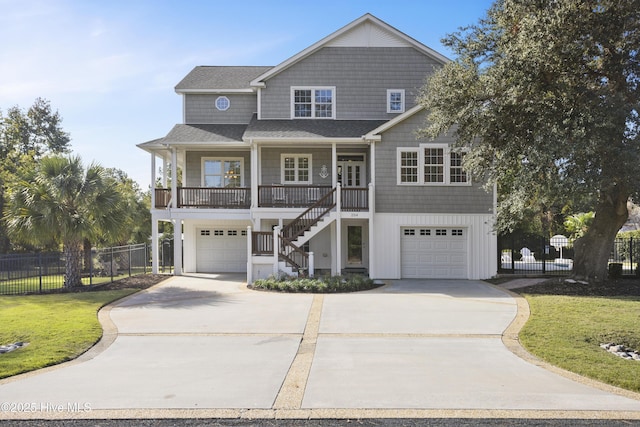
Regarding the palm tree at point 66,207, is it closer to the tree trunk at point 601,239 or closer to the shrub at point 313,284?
the shrub at point 313,284

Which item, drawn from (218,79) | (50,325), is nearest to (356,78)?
(218,79)

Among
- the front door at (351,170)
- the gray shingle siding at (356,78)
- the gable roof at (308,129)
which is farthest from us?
the front door at (351,170)

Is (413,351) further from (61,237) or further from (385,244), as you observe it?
(61,237)

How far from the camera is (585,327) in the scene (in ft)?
32.8

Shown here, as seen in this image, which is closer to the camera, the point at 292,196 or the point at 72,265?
the point at 72,265

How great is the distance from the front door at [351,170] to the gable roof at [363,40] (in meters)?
4.73

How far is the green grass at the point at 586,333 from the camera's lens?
23.6 feet

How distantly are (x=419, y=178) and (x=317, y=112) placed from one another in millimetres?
5600

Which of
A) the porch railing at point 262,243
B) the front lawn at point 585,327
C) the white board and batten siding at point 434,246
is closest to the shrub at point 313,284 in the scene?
the porch railing at point 262,243

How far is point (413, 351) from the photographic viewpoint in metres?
8.39

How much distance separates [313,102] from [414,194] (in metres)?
6.21

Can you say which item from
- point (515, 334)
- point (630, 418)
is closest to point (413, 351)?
point (515, 334)

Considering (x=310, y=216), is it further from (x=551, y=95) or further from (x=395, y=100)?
(x=551, y=95)

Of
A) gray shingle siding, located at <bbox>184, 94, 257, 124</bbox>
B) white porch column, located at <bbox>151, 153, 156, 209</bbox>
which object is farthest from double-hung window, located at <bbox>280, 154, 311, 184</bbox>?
white porch column, located at <bbox>151, 153, 156, 209</bbox>
